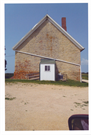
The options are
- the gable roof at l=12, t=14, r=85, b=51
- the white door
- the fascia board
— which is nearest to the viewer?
the white door

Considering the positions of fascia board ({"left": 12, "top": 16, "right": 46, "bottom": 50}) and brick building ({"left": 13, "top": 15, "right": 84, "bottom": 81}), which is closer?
brick building ({"left": 13, "top": 15, "right": 84, "bottom": 81})

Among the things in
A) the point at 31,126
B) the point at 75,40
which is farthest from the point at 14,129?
the point at 75,40

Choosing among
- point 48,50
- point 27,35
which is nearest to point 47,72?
point 48,50

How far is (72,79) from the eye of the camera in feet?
60.8

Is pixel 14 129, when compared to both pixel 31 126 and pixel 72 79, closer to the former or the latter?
pixel 31 126

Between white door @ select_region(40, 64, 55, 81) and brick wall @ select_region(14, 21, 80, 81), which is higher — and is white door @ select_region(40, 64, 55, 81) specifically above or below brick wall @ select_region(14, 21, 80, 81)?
below

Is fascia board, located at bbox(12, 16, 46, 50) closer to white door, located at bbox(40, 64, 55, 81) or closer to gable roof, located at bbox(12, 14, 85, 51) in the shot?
gable roof, located at bbox(12, 14, 85, 51)

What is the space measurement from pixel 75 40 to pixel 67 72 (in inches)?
236

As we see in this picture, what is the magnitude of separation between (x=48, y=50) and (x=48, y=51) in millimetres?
188

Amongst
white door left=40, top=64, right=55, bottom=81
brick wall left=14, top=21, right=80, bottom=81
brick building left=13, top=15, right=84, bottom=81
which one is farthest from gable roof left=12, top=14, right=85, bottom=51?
white door left=40, top=64, right=55, bottom=81

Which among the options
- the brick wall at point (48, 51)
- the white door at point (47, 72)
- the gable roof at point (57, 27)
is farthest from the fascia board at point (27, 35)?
the white door at point (47, 72)

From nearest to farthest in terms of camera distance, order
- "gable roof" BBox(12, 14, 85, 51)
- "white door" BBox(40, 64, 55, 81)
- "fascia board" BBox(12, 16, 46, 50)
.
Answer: "white door" BBox(40, 64, 55, 81)
"gable roof" BBox(12, 14, 85, 51)
"fascia board" BBox(12, 16, 46, 50)

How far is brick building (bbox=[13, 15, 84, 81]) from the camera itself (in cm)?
1864

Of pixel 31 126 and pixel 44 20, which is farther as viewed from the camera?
pixel 44 20
